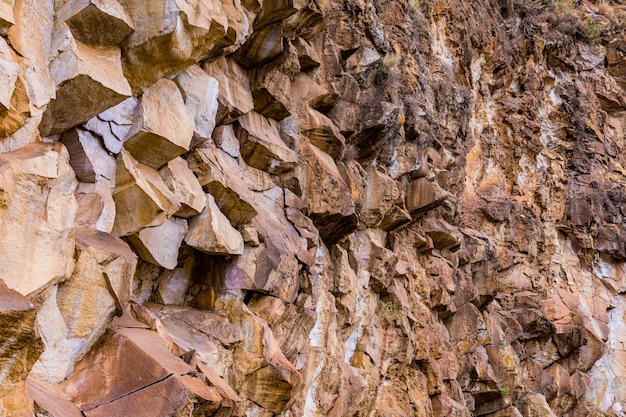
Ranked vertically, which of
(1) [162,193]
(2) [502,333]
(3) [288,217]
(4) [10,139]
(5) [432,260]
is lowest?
(2) [502,333]

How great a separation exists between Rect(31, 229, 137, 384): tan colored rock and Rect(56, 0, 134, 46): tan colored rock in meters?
1.37

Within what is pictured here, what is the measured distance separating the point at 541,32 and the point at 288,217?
14779 mm

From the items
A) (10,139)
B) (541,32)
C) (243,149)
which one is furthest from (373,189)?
(541,32)

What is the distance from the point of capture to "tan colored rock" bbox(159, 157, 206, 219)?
5.48 metres

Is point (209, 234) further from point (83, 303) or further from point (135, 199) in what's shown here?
point (83, 303)

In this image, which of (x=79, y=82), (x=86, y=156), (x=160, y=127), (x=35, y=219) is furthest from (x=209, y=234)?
(x=35, y=219)

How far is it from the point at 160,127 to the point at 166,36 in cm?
76

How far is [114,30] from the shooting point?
15.1 ft

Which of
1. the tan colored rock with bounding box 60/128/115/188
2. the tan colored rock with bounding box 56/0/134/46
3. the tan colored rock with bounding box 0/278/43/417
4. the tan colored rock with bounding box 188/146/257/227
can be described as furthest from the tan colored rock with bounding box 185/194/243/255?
the tan colored rock with bounding box 0/278/43/417

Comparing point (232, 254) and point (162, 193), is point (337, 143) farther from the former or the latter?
point (162, 193)

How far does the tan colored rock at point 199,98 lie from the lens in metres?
5.79

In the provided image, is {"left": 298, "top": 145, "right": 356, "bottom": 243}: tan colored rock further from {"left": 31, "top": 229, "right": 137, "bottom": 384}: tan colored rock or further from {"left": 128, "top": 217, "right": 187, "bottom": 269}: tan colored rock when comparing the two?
{"left": 31, "top": 229, "right": 137, "bottom": 384}: tan colored rock

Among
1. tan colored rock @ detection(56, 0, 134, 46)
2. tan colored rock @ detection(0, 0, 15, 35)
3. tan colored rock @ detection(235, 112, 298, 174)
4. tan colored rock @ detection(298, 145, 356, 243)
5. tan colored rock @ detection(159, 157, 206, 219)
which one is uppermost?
tan colored rock @ detection(0, 0, 15, 35)

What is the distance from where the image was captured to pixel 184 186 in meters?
5.59
